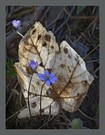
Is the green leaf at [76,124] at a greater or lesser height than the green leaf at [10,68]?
lesser

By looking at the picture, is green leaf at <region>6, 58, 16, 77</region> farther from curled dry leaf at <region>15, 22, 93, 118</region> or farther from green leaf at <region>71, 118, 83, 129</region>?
green leaf at <region>71, 118, 83, 129</region>

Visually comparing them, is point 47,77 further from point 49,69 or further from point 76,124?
point 76,124

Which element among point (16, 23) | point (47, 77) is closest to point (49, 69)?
point (47, 77)

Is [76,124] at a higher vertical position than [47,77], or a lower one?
Result: lower

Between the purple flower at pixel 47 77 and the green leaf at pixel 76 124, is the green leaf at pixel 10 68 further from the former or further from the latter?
the green leaf at pixel 76 124

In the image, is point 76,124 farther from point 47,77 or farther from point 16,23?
point 16,23

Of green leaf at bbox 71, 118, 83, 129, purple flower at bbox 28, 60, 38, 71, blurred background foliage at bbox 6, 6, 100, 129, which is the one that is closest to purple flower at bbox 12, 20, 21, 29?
blurred background foliage at bbox 6, 6, 100, 129

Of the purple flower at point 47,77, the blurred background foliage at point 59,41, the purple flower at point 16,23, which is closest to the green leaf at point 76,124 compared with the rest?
the blurred background foliage at point 59,41

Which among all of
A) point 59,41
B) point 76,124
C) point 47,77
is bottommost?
point 76,124

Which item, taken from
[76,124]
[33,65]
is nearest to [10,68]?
[33,65]
